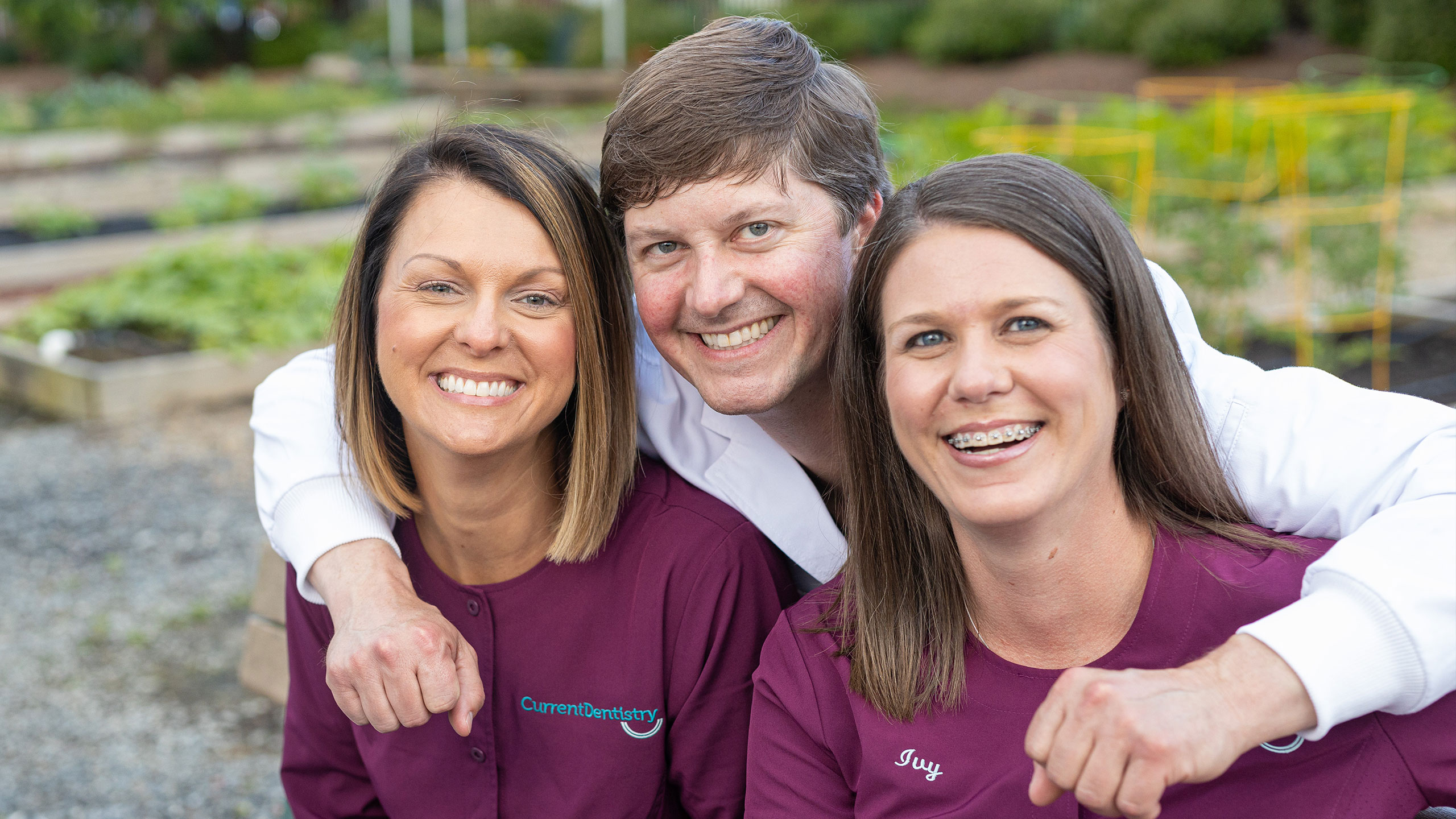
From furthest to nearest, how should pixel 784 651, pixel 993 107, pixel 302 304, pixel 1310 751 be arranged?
pixel 993 107 < pixel 302 304 < pixel 784 651 < pixel 1310 751

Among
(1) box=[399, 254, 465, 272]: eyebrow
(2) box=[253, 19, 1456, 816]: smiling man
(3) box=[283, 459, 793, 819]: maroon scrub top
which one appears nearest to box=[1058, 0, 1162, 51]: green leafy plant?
(2) box=[253, 19, 1456, 816]: smiling man

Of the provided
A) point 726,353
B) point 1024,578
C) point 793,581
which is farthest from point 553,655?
point 1024,578

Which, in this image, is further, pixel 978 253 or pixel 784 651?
pixel 784 651

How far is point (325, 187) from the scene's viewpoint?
38.9 ft

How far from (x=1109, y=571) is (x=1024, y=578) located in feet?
0.42

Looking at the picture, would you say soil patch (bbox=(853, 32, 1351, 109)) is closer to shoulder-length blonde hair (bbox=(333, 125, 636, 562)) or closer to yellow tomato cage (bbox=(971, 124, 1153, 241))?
yellow tomato cage (bbox=(971, 124, 1153, 241))

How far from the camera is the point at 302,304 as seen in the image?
8305 millimetres

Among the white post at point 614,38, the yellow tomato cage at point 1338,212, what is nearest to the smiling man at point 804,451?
the yellow tomato cage at point 1338,212

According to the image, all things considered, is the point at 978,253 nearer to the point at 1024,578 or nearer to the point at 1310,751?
the point at 1024,578

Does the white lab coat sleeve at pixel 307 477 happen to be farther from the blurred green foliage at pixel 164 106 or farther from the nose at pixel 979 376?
the blurred green foliage at pixel 164 106

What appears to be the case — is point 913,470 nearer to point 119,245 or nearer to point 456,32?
point 119,245

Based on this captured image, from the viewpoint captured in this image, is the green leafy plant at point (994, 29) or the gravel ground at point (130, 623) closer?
the gravel ground at point (130, 623)

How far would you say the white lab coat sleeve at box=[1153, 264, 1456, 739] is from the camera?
1.63m

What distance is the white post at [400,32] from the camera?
24.2m
